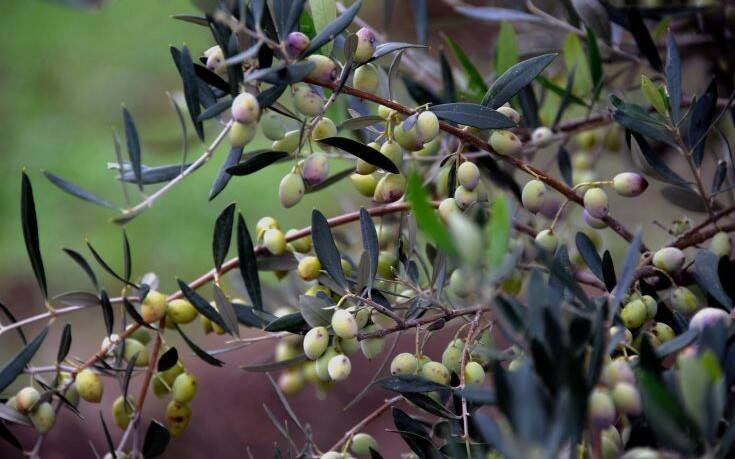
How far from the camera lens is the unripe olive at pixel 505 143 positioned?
61cm

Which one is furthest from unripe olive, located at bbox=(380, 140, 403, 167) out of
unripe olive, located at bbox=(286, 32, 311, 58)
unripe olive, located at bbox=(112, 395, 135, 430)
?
unripe olive, located at bbox=(112, 395, 135, 430)

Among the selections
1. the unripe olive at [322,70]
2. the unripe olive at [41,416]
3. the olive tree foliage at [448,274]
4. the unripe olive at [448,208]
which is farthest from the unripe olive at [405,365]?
the unripe olive at [41,416]

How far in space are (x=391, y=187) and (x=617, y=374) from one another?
253mm

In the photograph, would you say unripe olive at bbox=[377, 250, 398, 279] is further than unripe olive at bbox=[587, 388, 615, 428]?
Yes

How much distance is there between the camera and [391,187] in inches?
24.8

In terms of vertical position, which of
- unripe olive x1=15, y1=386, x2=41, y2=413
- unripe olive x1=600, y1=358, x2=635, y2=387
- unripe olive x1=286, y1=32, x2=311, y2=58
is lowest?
unripe olive x1=15, y1=386, x2=41, y2=413

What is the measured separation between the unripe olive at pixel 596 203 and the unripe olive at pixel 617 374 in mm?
211

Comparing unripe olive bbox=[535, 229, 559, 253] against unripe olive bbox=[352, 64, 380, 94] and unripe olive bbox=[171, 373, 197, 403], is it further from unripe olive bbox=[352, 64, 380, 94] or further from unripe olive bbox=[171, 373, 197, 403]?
unripe olive bbox=[171, 373, 197, 403]

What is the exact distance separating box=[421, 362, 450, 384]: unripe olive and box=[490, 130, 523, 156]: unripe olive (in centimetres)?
18

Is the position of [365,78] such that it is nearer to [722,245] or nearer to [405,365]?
[405,365]

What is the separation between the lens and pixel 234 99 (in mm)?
522

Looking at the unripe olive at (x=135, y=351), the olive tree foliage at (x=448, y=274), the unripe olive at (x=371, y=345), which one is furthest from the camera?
the unripe olive at (x=135, y=351)

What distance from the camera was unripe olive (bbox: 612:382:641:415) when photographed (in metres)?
0.43

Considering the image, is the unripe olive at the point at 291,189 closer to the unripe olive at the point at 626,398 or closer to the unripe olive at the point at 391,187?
the unripe olive at the point at 391,187
